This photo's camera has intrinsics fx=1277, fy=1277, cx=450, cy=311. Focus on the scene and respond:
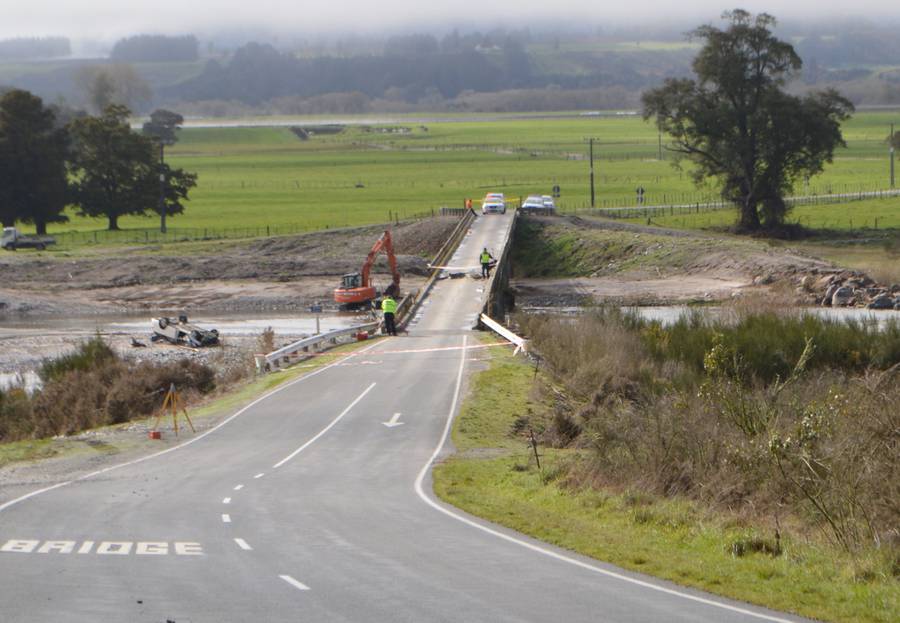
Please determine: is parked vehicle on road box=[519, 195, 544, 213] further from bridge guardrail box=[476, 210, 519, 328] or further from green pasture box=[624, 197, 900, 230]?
bridge guardrail box=[476, 210, 519, 328]

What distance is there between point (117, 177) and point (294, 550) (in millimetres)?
89332

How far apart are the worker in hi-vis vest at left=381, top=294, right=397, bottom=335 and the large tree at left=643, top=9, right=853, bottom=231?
47.2m

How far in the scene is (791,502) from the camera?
20734 mm

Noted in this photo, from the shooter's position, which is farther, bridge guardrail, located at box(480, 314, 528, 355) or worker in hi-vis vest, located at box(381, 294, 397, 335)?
worker in hi-vis vest, located at box(381, 294, 397, 335)

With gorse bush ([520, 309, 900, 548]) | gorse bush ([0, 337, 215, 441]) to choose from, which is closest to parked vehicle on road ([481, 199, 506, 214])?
gorse bush ([0, 337, 215, 441])

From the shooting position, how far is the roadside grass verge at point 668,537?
655 inches

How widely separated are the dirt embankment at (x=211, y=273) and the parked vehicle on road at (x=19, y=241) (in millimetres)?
3857

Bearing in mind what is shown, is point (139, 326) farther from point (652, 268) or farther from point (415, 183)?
point (415, 183)

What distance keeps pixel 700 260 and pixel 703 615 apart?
63.3 meters

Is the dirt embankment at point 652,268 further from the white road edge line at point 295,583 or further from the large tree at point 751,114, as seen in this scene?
the white road edge line at point 295,583

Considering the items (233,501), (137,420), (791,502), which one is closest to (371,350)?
(137,420)

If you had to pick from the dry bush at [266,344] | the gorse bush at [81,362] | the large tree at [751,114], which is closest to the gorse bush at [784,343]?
the dry bush at [266,344]

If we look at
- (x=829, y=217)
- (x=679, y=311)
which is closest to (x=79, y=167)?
(x=679, y=311)

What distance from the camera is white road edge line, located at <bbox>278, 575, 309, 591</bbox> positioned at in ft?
56.1
